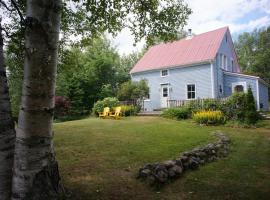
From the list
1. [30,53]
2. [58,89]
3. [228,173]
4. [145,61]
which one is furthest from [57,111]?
[30,53]

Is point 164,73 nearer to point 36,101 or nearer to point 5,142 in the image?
point 5,142

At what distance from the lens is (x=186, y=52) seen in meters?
23.4

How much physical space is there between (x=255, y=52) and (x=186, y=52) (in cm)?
2945

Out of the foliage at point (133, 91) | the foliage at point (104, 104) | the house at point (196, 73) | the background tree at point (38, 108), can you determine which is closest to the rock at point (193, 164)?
the background tree at point (38, 108)

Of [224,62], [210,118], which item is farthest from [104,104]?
[224,62]

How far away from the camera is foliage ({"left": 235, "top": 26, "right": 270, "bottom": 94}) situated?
40.5 meters

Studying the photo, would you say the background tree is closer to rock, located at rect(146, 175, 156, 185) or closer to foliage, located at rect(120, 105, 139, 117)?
rock, located at rect(146, 175, 156, 185)

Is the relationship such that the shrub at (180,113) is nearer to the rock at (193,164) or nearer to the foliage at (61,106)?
the foliage at (61,106)

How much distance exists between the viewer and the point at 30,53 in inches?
108

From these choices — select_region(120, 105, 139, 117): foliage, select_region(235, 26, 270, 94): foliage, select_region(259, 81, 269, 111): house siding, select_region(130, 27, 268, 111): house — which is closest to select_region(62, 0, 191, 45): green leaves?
select_region(120, 105, 139, 117): foliage

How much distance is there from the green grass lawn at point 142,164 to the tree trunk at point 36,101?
41.6 inches

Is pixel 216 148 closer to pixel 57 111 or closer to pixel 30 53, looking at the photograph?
pixel 30 53

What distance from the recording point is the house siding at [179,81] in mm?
21016

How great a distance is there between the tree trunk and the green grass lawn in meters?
1.06
